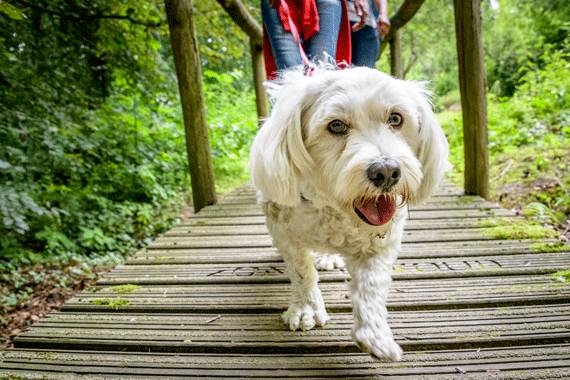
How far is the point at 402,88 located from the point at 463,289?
117 cm

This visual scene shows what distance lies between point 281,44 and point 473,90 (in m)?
2.17

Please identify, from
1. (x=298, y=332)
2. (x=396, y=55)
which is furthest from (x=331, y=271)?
(x=396, y=55)

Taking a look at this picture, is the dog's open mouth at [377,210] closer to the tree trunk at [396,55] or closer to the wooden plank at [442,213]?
the wooden plank at [442,213]

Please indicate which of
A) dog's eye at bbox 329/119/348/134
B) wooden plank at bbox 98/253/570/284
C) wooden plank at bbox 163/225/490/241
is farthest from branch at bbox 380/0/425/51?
dog's eye at bbox 329/119/348/134

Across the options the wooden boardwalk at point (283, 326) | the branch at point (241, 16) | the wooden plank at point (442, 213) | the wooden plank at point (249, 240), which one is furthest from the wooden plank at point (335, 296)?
the branch at point (241, 16)

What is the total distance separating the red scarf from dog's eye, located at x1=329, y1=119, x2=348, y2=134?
826 millimetres

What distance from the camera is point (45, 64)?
5027 mm

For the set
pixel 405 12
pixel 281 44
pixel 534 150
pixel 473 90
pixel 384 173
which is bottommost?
pixel 534 150

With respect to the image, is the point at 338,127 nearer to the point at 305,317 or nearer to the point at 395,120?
the point at 395,120

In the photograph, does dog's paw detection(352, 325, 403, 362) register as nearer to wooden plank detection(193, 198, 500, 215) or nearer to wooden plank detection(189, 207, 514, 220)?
wooden plank detection(193, 198, 500, 215)

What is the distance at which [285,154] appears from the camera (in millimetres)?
1695

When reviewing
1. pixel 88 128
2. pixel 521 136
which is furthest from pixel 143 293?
pixel 521 136

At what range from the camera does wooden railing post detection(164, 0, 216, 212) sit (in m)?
3.75

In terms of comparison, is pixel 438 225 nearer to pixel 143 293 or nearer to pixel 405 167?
pixel 405 167
